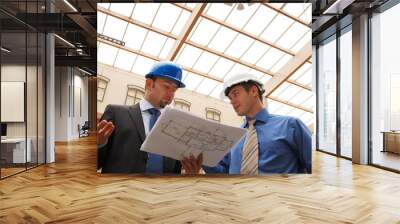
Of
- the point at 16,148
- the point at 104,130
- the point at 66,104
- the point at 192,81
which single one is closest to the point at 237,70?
the point at 192,81

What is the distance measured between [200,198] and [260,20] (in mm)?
3068

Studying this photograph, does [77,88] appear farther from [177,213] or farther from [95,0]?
[177,213]

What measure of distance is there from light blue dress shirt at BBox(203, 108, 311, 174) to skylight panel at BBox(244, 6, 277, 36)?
1.28m

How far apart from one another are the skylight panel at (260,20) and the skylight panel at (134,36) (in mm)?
1635

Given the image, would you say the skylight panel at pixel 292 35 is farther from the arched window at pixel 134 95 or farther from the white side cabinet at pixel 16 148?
the white side cabinet at pixel 16 148

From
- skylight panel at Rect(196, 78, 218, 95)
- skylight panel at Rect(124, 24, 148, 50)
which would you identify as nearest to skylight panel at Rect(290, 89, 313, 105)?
skylight panel at Rect(196, 78, 218, 95)

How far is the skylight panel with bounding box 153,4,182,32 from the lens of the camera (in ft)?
20.6

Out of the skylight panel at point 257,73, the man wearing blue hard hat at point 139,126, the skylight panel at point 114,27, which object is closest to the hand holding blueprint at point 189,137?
the man wearing blue hard hat at point 139,126

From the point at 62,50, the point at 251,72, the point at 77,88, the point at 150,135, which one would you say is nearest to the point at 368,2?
the point at 251,72

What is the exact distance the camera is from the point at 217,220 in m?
3.74

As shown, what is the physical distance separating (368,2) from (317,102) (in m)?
4.55

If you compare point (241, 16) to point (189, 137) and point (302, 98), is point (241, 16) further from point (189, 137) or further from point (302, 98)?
point (189, 137)

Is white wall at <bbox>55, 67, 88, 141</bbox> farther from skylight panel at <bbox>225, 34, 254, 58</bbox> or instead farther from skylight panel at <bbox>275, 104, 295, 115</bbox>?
skylight panel at <bbox>275, 104, 295, 115</bbox>

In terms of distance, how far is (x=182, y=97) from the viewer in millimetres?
6113
